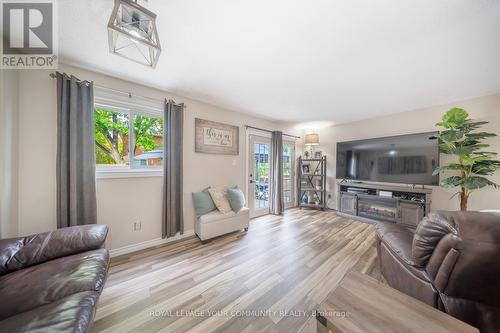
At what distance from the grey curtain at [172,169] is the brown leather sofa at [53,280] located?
996 mm

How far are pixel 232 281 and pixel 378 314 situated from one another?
1.34 metres

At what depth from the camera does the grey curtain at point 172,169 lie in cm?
259

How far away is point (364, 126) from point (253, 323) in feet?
14.6

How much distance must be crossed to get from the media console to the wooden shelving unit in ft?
1.58

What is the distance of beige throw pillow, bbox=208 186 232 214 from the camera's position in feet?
9.51

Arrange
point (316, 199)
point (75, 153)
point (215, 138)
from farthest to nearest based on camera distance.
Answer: point (316, 199) → point (215, 138) → point (75, 153)

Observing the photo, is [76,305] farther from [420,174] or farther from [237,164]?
[420,174]

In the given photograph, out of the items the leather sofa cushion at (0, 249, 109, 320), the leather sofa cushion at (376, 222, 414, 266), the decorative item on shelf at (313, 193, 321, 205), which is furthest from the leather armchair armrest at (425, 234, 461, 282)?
the decorative item on shelf at (313, 193, 321, 205)

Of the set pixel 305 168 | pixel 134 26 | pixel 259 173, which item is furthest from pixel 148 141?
pixel 305 168

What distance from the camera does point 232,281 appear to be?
5.87 feet

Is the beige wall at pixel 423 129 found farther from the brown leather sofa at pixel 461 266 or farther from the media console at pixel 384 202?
the brown leather sofa at pixel 461 266

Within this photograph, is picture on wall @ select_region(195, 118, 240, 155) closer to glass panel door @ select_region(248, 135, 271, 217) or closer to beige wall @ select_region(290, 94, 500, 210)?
glass panel door @ select_region(248, 135, 271, 217)

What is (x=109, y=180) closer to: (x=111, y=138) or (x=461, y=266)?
(x=111, y=138)

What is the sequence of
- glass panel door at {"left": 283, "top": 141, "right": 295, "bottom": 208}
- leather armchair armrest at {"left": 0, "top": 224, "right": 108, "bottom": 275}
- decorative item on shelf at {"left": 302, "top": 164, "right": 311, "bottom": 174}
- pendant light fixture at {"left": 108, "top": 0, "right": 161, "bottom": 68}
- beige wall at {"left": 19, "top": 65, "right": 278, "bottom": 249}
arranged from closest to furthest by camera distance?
pendant light fixture at {"left": 108, "top": 0, "right": 161, "bottom": 68}
leather armchair armrest at {"left": 0, "top": 224, "right": 108, "bottom": 275}
beige wall at {"left": 19, "top": 65, "right": 278, "bottom": 249}
glass panel door at {"left": 283, "top": 141, "right": 295, "bottom": 208}
decorative item on shelf at {"left": 302, "top": 164, "right": 311, "bottom": 174}
